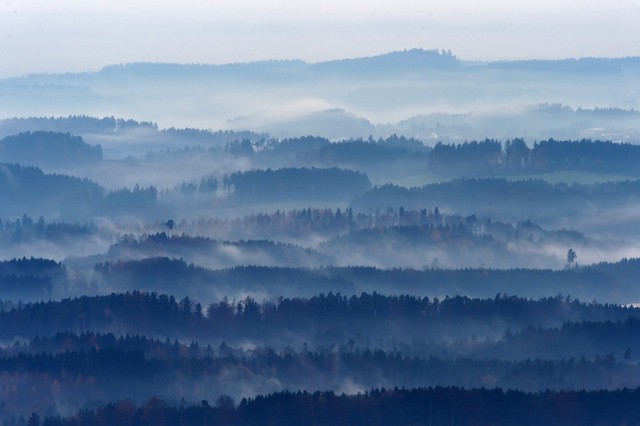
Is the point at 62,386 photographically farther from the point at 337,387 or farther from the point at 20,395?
the point at 337,387

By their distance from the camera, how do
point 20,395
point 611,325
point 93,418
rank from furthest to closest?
point 611,325 < point 20,395 < point 93,418

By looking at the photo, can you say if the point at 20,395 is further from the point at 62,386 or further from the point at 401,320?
the point at 401,320

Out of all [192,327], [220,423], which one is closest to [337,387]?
[220,423]

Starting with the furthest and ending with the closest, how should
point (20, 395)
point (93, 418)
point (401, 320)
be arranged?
point (401, 320) < point (20, 395) < point (93, 418)

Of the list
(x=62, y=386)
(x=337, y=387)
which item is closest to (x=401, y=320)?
(x=337, y=387)

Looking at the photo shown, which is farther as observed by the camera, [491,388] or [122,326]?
[122,326]

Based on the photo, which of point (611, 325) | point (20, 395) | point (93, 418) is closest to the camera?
point (93, 418)

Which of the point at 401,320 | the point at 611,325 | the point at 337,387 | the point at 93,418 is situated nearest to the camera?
the point at 93,418

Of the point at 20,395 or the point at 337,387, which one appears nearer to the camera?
the point at 20,395
